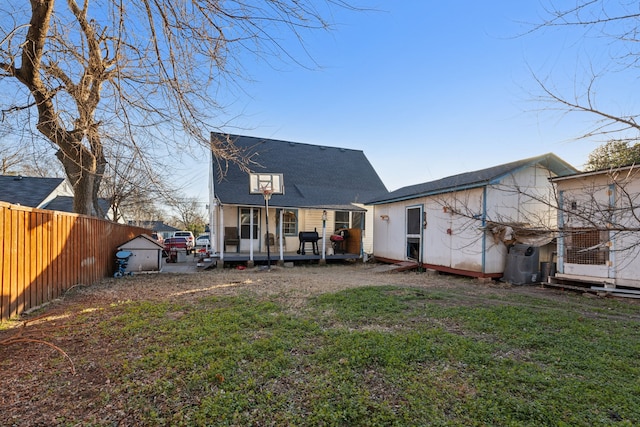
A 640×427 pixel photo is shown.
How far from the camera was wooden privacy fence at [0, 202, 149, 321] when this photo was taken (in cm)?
447

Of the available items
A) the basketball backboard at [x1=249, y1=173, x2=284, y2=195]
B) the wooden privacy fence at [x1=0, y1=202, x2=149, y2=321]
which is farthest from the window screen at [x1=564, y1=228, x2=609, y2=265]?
the wooden privacy fence at [x1=0, y1=202, x2=149, y2=321]

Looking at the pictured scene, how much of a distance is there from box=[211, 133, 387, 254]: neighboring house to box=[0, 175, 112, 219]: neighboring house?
10407 mm

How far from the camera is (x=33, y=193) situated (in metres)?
17.7

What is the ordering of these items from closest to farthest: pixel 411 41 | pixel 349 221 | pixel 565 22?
pixel 565 22, pixel 411 41, pixel 349 221

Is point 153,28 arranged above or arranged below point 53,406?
above

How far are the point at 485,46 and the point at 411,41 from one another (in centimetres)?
101

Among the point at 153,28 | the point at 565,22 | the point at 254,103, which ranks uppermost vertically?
the point at 153,28

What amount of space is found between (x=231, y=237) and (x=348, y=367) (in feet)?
37.3

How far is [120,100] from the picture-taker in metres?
4.02

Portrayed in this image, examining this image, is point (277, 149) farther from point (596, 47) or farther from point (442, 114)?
point (596, 47)

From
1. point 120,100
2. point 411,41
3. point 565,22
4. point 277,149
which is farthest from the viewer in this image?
point 277,149

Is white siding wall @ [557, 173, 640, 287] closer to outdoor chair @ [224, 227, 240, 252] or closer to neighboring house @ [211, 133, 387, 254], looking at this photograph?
neighboring house @ [211, 133, 387, 254]

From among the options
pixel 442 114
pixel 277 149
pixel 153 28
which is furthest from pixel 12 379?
pixel 277 149

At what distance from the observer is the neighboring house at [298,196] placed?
13.5 meters
